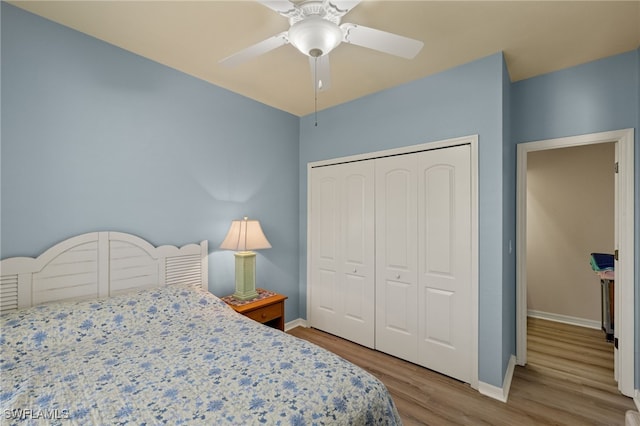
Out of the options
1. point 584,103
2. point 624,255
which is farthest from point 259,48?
point 624,255

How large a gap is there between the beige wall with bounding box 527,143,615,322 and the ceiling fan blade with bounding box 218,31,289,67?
387 centimetres

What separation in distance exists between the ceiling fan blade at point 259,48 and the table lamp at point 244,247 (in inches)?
54.0

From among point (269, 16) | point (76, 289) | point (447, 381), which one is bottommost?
point (447, 381)

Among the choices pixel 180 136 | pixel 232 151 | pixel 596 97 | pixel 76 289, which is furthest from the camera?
pixel 232 151

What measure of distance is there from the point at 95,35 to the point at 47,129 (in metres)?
0.74

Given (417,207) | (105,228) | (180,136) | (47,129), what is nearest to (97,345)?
(105,228)

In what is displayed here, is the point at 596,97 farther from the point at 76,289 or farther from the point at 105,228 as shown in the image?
the point at 76,289

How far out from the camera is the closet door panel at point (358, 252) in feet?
9.36

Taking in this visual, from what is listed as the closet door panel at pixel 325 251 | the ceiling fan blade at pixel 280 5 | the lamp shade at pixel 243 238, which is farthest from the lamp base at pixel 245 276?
the ceiling fan blade at pixel 280 5

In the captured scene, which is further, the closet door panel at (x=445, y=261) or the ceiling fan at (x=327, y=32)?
the closet door panel at (x=445, y=261)

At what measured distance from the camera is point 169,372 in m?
1.26

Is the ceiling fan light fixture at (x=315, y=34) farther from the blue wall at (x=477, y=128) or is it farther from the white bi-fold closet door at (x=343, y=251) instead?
the white bi-fold closet door at (x=343, y=251)

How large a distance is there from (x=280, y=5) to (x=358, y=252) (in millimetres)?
2218

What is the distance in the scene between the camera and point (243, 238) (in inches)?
99.5
